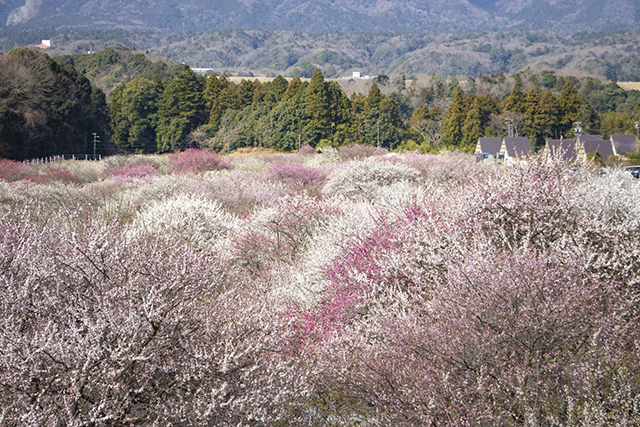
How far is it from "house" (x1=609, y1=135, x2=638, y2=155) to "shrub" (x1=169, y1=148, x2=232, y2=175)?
32330mm

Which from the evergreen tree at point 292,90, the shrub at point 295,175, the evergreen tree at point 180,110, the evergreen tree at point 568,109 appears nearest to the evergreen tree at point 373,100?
the evergreen tree at point 292,90

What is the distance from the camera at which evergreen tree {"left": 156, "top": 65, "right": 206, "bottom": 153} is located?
4788 centimetres

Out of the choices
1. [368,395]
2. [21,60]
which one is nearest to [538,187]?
[368,395]

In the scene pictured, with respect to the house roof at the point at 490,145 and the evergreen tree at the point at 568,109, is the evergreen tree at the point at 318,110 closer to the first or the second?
the house roof at the point at 490,145

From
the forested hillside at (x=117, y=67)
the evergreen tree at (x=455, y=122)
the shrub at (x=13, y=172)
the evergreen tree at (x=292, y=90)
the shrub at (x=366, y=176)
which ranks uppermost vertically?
the forested hillside at (x=117, y=67)

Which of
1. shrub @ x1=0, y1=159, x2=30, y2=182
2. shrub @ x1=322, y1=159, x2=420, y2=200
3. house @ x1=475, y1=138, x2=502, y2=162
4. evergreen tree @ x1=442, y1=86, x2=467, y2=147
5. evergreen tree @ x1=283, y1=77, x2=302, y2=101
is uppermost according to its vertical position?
evergreen tree @ x1=283, y1=77, x2=302, y2=101

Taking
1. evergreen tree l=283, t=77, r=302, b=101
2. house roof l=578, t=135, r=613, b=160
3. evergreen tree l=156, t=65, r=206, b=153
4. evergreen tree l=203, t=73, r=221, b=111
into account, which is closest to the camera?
house roof l=578, t=135, r=613, b=160

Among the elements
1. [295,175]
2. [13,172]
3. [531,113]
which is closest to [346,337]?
[295,175]

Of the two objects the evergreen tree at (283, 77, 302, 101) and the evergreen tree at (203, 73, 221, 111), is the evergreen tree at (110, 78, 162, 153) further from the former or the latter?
the evergreen tree at (283, 77, 302, 101)

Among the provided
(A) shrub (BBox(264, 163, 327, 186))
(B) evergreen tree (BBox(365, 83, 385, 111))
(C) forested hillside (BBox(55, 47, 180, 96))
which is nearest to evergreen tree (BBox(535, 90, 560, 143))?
(B) evergreen tree (BBox(365, 83, 385, 111))

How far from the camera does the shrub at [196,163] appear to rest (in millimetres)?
22203

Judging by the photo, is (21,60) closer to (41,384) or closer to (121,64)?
(41,384)

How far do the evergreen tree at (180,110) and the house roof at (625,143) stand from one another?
34752 mm

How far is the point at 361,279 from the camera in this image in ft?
17.2
